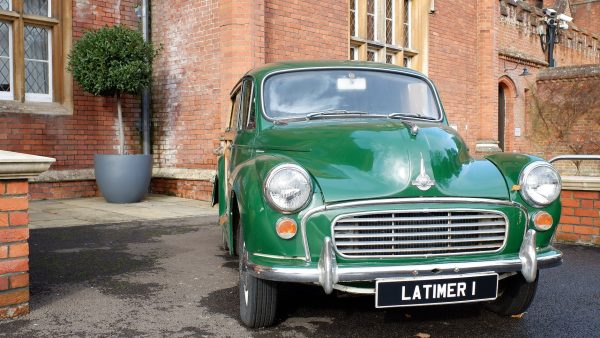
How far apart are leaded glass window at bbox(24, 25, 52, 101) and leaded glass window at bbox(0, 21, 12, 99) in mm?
271

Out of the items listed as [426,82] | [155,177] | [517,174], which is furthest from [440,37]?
[517,174]

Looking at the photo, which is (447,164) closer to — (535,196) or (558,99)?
(535,196)

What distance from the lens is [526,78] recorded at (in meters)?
19.0

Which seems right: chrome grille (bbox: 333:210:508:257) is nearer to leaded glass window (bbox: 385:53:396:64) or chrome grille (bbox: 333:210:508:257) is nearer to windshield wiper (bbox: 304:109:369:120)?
windshield wiper (bbox: 304:109:369:120)

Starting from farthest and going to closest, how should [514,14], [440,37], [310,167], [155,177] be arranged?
[514,14], [440,37], [155,177], [310,167]

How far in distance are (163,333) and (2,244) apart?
1126 millimetres

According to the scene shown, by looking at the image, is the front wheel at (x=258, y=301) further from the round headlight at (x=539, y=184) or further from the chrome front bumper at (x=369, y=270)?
the round headlight at (x=539, y=184)

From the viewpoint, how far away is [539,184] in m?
3.43

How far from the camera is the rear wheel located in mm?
3582

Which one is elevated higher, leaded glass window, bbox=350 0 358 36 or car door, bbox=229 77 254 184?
leaded glass window, bbox=350 0 358 36

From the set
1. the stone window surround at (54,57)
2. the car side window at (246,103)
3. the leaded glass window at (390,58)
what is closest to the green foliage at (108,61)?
the stone window surround at (54,57)

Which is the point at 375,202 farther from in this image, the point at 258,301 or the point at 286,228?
the point at 258,301

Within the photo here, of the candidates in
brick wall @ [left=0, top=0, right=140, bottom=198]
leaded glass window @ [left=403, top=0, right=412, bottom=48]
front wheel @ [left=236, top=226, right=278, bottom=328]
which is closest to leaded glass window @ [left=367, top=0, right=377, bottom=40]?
leaded glass window @ [left=403, top=0, right=412, bottom=48]

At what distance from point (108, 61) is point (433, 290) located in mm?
7524
